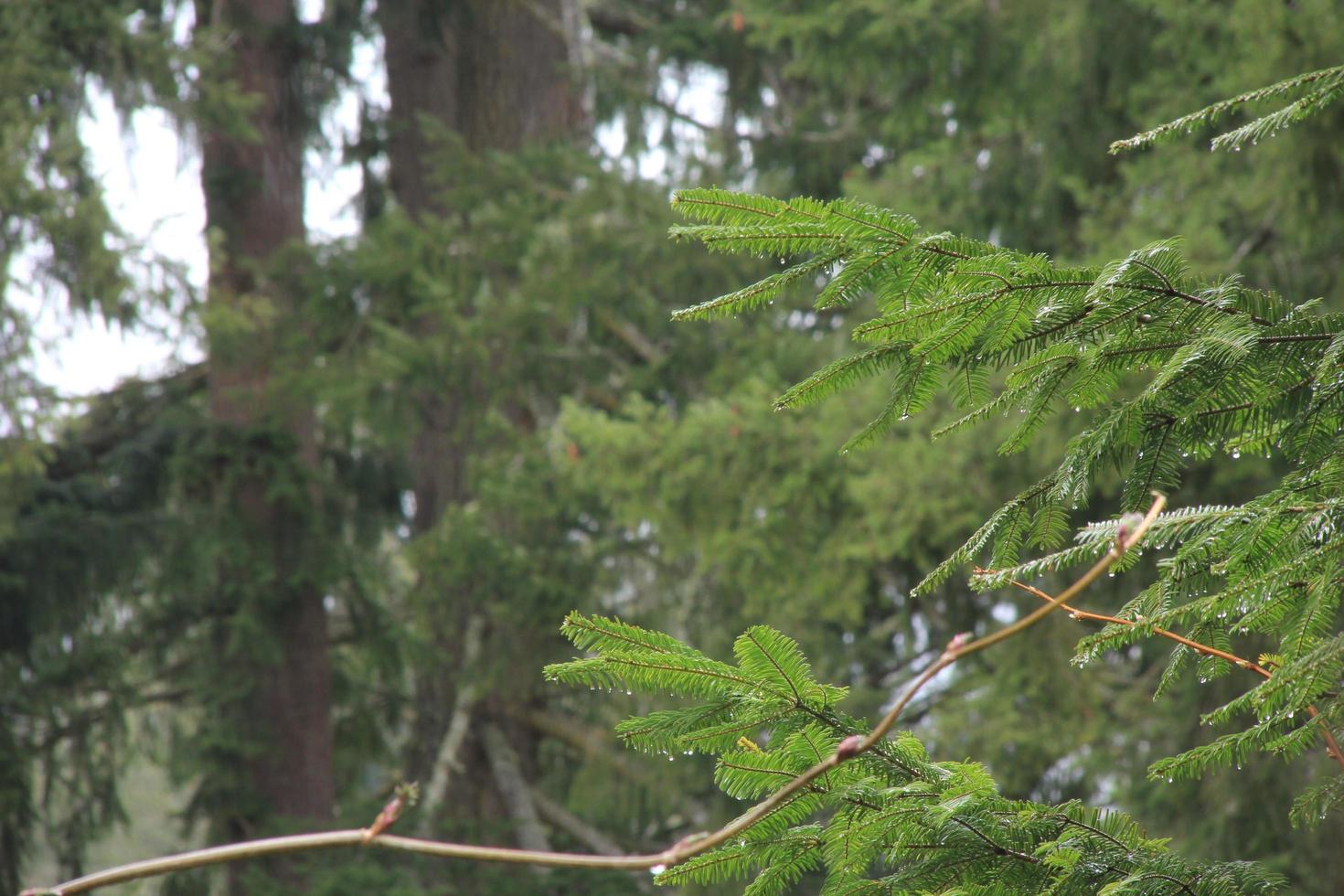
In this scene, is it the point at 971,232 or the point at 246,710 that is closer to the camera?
the point at 971,232

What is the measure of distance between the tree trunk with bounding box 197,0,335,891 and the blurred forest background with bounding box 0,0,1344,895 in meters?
0.03

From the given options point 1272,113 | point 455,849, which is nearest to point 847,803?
point 455,849

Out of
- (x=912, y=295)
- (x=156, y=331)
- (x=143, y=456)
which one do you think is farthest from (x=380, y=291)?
(x=912, y=295)

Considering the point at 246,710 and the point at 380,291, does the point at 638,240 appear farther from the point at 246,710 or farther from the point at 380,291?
the point at 246,710

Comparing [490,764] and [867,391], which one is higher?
[867,391]

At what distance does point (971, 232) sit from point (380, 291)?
3.86 meters

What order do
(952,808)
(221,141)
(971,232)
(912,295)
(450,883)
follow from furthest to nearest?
(221,141) → (450,883) → (971,232) → (912,295) → (952,808)

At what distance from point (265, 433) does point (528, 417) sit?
6.40ft

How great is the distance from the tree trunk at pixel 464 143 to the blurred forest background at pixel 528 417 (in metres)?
0.04

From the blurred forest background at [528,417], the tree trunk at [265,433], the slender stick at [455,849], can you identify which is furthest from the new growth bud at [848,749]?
the tree trunk at [265,433]

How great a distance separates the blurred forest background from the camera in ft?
21.6

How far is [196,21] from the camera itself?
10.3 m

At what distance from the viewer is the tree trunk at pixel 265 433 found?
9.04 m

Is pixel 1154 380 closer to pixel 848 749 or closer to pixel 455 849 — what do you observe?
pixel 848 749
